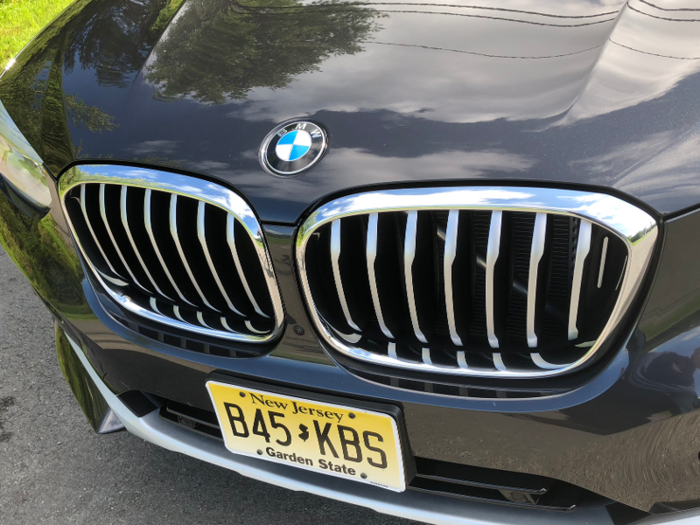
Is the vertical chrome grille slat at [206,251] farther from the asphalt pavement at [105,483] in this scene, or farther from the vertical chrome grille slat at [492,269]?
the asphalt pavement at [105,483]

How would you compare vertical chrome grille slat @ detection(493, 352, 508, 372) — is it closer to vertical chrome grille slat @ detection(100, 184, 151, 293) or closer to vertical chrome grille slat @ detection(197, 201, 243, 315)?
vertical chrome grille slat @ detection(197, 201, 243, 315)

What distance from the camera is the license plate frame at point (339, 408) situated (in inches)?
50.7

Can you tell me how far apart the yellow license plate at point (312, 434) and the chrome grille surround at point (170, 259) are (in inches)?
5.3

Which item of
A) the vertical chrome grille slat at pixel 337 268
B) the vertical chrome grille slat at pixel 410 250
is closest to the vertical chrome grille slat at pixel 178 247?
the vertical chrome grille slat at pixel 337 268

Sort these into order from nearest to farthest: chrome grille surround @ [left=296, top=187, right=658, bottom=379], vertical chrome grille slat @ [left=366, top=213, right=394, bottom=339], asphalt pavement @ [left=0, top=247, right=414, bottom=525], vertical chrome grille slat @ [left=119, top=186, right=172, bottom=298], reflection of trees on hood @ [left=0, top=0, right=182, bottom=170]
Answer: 1. chrome grille surround @ [left=296, top=187, right=658, bottom=379]
2. vertical chrome grille slat @ [left=366, top=213, right=394, bottom=339]
3. vertical chrome grille slat @ [left=119, top=186, right=172, bottom=298]
4. reflection of trees on hood @ [left=0, top=0, right=182, bottom=170]
5. asphalt pavement @ [left=0, top=247, right=414, bottom=525]

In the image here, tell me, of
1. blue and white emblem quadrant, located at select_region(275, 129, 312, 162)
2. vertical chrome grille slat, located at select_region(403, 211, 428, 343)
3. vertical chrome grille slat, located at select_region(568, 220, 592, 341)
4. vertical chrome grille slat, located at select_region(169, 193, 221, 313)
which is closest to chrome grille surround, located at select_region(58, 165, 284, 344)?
vertical chrome grille slat, located at select_region(169, 193, 221, 313)

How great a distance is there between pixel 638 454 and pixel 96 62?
1.47m

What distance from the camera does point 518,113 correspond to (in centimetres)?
120

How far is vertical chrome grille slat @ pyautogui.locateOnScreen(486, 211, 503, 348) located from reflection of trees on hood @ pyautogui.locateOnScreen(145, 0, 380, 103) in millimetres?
537

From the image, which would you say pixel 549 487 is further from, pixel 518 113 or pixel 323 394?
pixel 518 113

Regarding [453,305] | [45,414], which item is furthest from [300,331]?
[45,414]

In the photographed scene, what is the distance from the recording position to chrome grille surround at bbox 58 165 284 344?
1326 millimetres

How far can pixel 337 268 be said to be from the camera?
1.25m

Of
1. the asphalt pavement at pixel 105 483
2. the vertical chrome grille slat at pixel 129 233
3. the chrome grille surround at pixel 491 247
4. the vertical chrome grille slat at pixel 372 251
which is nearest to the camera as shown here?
the chrome grille surround at pixel 491 247
